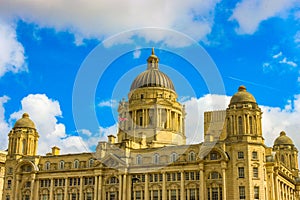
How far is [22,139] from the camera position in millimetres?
108375

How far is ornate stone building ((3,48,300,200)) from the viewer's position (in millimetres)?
84938

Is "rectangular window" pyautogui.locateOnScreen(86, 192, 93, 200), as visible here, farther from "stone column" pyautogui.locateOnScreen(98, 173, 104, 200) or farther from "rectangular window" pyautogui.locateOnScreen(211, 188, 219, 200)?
"rectangular window" pyautogui.locateOnScreen(211, 188, 219, 200)

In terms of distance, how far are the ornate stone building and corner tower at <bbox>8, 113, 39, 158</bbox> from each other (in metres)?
0.23

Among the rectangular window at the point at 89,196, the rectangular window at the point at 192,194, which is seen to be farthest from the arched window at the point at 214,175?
the rectangular window at the point at 89,196

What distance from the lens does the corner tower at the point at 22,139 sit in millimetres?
107625

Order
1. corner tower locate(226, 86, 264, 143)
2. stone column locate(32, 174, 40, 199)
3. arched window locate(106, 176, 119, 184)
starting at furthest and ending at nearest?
stone column locate(32, 174, 40, 199), arched window locate(106, 176, 119, 184), corner tower locate(226, 86, 264, 143)

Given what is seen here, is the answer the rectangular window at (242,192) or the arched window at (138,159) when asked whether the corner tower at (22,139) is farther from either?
the rectangular window at (242,192)

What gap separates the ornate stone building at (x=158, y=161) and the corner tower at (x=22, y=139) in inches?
9.2

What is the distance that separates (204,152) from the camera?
87.2m

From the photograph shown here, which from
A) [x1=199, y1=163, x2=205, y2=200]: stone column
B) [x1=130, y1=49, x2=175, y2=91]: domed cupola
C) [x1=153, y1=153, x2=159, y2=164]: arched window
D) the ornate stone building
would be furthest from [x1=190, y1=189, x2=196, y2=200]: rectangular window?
[x1=130, y1=49, x2=175, y2=91]: domed cupola

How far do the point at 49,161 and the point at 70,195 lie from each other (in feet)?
32.4

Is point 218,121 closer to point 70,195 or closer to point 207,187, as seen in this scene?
point 207,187

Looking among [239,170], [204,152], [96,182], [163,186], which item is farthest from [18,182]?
[239,170]

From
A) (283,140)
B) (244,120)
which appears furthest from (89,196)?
(283,140)
